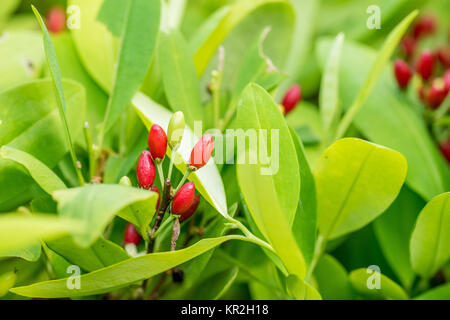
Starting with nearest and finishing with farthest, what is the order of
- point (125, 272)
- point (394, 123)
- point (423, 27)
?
point (125, 272) → point (394, 123) → point (423, 27)

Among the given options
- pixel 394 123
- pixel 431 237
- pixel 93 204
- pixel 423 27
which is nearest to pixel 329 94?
pixel 394 123

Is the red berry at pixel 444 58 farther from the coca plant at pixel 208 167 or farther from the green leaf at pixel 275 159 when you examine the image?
the green leaf at pixel 275 159

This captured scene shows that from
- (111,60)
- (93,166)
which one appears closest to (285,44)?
(111,60)

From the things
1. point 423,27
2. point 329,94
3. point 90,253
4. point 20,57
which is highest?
point 423,27

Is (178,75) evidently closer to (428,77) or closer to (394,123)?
(394,123)

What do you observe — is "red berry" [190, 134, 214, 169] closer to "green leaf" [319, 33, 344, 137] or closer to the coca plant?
the coca plant

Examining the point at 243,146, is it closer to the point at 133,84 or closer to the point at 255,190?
the point at 255,190

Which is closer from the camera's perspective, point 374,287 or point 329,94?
point 374,287
